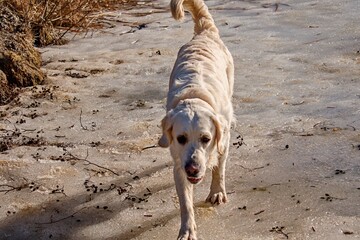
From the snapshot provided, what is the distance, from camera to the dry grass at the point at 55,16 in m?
8.07

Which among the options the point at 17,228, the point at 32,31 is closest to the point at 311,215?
the point at 17,228

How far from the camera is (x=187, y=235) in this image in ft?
12.8

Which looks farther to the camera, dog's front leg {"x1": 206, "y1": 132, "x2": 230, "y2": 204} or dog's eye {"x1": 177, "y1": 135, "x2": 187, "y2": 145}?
dog's front leg {"x1": 206, "y1": 132, "x2": 230, "y2": 204}

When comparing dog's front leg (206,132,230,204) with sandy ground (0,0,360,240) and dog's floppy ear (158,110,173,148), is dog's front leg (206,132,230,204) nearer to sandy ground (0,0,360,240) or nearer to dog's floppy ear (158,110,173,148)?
sandy ground (0,0,360,240)

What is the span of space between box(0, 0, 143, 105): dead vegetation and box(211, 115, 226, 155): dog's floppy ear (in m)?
2.92

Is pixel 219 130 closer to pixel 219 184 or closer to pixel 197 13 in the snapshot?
pixel 219 184

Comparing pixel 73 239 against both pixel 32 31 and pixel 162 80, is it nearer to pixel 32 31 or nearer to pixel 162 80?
pixel 162 80

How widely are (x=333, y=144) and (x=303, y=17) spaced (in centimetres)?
429

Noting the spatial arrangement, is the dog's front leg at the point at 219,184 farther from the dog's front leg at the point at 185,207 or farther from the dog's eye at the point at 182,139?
the dog's eye at the point at 182,139

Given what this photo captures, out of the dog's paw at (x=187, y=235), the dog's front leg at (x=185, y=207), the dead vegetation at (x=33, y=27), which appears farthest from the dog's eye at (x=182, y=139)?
the dead vegetation at (x=33, y=27)

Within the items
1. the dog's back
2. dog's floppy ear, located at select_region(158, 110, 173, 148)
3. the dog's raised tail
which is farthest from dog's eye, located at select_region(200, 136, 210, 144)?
the dog's raised tail

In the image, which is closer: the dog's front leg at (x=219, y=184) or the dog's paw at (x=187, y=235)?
the dog's paw at (x=187, y=235)

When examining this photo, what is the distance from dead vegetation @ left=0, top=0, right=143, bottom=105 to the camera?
6730mm

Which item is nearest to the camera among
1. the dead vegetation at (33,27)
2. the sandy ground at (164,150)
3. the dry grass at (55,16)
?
the sandy ground at (164,150)
